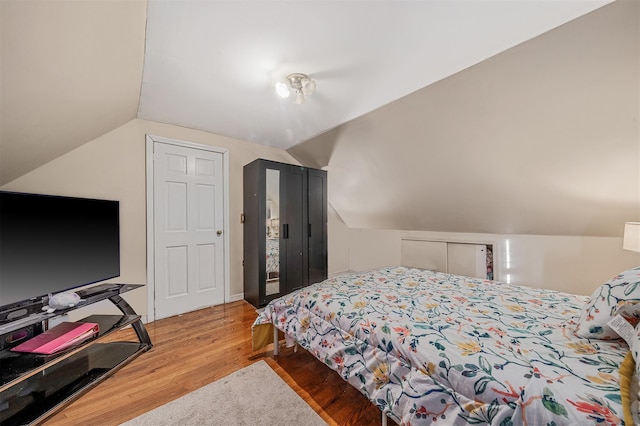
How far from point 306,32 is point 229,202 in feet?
7.81

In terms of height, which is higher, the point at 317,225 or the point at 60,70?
the point at 60,70

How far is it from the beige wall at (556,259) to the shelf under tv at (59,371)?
3.69 meters

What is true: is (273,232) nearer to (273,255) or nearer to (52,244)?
(273,255)

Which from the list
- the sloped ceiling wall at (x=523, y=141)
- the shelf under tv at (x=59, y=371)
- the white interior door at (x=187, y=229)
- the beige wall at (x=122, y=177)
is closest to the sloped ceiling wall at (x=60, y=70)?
the beige wall at (x=122, y=177)

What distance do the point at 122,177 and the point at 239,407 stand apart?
2.50m

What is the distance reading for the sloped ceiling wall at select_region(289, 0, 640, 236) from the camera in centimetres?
165

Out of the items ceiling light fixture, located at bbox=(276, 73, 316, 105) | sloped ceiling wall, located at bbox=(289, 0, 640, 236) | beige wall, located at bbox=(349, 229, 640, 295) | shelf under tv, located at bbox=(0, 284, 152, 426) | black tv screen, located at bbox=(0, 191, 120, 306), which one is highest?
ceiling light fixture, located at bbox=(276, 73, 316, 105)

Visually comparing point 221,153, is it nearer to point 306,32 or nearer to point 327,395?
point 306,32

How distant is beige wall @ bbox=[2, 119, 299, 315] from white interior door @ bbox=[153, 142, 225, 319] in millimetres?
139

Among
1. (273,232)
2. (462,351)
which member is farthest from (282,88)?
(462,351)

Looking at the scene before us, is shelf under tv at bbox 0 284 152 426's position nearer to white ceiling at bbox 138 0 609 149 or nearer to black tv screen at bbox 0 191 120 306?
black tv screen at bbox 0 191 120 306

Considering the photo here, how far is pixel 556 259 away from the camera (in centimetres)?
275

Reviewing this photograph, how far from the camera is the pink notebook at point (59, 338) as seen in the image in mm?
1411

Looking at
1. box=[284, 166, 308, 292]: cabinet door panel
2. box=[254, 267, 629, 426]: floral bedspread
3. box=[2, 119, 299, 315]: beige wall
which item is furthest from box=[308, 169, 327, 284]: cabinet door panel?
box=[254, 267, 629, 426]: floral bedspread
